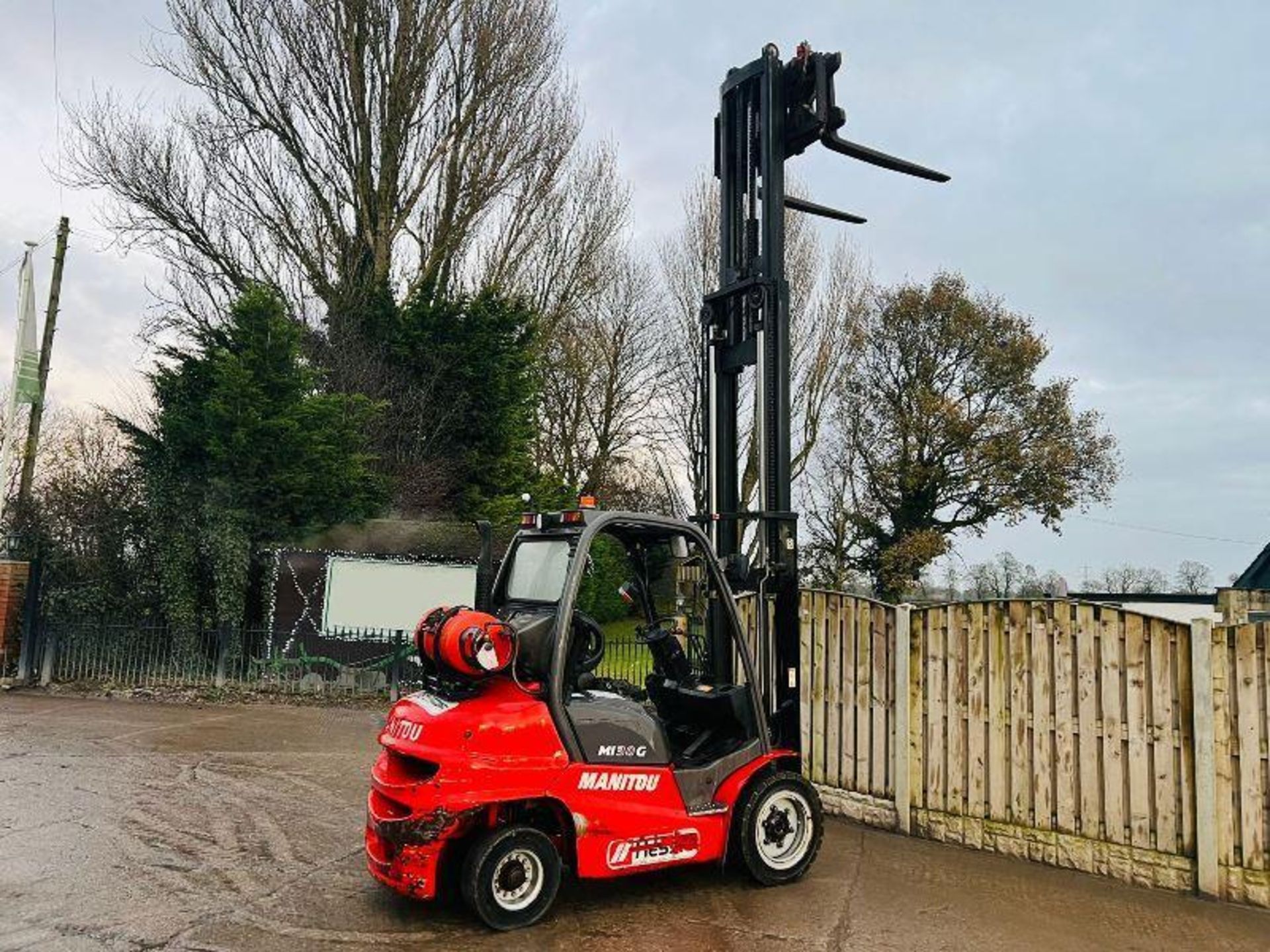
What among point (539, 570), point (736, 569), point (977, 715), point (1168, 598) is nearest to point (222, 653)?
point (539, 570)

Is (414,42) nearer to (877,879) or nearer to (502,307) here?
(502,307)

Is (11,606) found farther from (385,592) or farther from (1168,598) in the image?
(1168,598)

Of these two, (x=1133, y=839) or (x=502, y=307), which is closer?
(x=1133, y=839)

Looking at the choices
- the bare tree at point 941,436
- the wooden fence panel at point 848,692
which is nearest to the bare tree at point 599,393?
the bare tree at point 941,436

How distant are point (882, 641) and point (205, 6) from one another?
801 inches

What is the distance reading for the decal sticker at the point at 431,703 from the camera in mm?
5152

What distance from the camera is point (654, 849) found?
5.36 metres

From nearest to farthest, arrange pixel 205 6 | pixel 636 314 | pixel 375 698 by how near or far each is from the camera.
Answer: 1. pixel 375 698
2. pixel 205 6
3. pixel 636 314

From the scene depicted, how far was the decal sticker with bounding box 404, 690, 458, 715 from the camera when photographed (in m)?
5.15

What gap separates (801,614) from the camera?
323 inches

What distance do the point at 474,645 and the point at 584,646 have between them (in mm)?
815

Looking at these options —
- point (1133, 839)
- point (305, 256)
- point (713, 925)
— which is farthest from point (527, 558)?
point (305, 256)

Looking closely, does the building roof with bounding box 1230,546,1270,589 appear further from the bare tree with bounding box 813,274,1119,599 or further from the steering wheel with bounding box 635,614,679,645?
the steering wheel with bounding box 635,614,679,645

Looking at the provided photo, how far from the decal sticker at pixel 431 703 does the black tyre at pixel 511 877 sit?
27.4 inches
